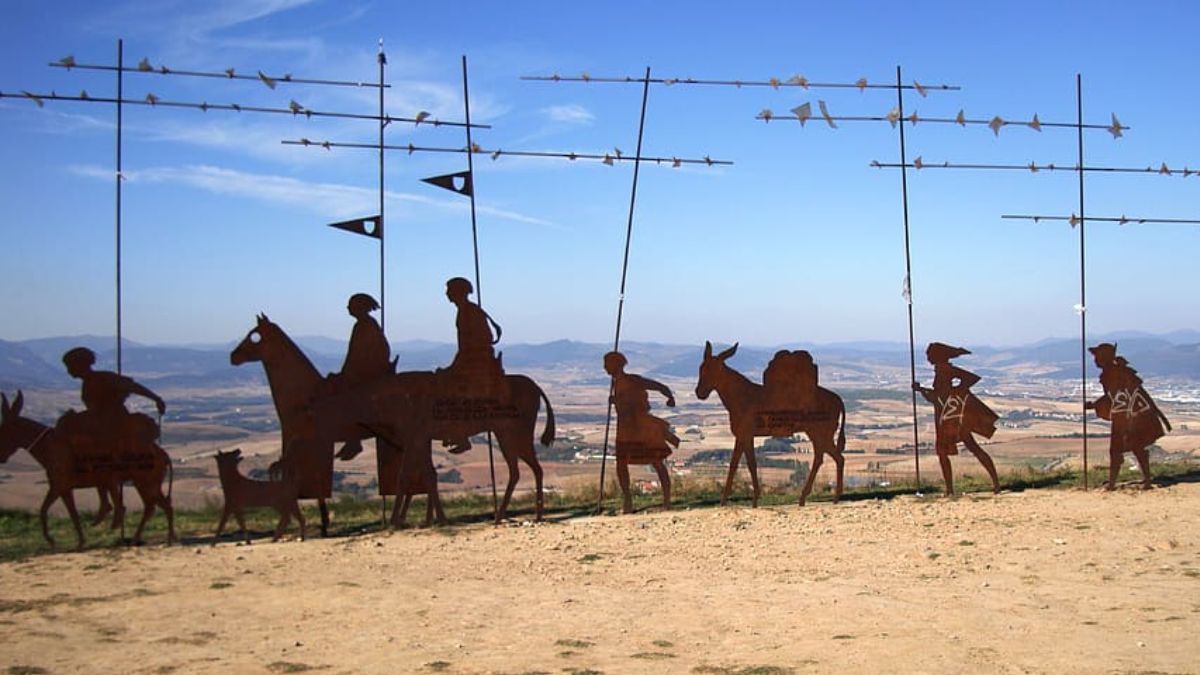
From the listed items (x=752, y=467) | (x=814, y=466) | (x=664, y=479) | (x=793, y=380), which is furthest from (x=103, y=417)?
(x=814, y=466)

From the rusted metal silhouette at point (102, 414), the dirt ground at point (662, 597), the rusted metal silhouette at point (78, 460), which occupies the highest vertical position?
the rusted metal silhouette at point (102, 414)

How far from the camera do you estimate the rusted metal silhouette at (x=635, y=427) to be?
16.1 metres

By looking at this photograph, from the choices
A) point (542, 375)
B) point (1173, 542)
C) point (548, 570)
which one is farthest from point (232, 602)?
point (542, 375)

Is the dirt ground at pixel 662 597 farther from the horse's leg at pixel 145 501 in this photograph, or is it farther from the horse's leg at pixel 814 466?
the horse's leg at pixel 814 466

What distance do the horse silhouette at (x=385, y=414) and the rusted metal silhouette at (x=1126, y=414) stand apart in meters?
8.35

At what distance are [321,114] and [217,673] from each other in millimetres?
9603

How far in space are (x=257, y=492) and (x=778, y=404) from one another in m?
7.41

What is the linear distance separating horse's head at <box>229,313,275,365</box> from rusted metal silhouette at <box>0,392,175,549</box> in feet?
5.01

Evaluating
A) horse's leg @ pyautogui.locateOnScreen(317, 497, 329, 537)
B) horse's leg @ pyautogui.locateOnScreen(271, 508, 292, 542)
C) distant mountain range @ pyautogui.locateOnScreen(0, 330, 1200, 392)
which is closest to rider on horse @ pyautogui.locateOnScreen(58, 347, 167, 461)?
horse's leg @ pyautogui.locateOnScreen(271, 508, 292, 542)

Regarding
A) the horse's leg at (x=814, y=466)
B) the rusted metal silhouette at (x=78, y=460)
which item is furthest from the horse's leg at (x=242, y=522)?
the horse's leg at (x=814, y=466)

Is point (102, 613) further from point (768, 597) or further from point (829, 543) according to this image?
point (829, 543)

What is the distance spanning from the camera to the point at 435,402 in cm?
1523

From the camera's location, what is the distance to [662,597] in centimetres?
1098

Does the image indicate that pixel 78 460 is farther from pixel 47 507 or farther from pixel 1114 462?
pixel 1114 462
